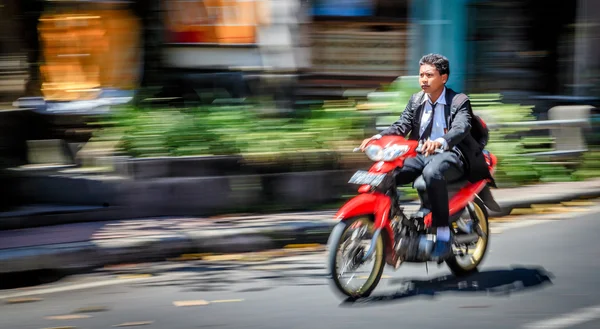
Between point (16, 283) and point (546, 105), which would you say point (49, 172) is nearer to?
point (16, 283)

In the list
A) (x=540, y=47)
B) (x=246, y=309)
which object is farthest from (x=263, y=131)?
(x=540, y=47)

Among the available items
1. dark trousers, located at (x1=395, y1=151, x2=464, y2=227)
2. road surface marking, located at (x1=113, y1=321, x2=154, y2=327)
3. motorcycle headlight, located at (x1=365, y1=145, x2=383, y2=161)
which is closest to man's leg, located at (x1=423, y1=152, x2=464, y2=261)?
dark trousers, located at (x1=395, y1=151, x2=464, y2=227)

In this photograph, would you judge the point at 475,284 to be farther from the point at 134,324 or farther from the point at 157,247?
the point at 157,247

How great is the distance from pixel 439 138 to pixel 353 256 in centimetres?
97

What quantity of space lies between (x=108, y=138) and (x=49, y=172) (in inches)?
27.5

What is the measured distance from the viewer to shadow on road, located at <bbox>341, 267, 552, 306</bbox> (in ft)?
19.8

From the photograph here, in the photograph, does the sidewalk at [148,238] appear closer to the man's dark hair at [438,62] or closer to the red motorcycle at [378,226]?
the red motorcycle at [378,226]

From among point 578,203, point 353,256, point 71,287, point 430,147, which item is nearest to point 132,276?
point 71,287

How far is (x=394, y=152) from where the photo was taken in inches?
229

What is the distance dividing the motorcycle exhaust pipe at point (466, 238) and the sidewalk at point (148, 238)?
184 cm

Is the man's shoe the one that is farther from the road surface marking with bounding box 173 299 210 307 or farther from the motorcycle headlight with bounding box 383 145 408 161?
the road surface marking with bounding box 173 299 210 307

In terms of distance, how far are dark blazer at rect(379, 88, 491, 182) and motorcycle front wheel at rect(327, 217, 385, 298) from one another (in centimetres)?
76

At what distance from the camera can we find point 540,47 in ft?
44.2

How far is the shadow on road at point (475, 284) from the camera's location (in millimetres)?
6047
